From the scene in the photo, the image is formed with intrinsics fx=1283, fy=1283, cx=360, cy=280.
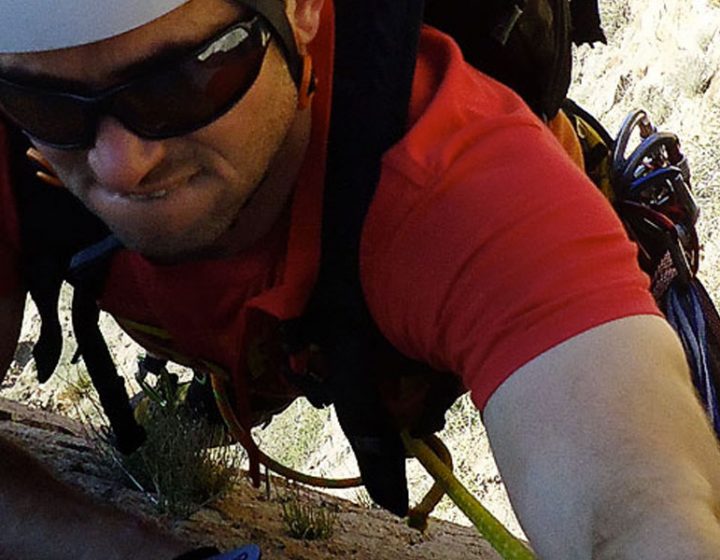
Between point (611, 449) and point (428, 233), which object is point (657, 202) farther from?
point (611, 449)

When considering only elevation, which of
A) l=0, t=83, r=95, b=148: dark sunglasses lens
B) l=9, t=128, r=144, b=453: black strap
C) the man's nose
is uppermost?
l=0, t=83, r=95, b=148: dark sunglasses lens

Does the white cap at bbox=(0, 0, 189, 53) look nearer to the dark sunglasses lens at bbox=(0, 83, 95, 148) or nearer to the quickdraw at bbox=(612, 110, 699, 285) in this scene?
the dark sunglasses lens at bbox=(0, 83, 95, 148)

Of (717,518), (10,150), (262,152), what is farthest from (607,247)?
(10,150)

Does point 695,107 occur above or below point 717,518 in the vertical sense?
below

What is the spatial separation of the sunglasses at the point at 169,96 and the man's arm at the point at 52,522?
2.55ft

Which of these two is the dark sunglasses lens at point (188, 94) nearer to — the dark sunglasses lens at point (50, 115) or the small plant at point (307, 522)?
the dark sunglasses lens at point (50, 115)

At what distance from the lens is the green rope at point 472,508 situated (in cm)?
246

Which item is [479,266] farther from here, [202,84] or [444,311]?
[202,84]

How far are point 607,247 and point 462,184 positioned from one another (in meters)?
0.26

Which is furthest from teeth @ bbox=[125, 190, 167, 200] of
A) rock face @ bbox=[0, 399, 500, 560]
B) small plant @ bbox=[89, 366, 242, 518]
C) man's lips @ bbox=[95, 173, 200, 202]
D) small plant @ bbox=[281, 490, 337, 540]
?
small plant @ bbox=[281, 490, 337, 540]

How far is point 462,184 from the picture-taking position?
6.95ft

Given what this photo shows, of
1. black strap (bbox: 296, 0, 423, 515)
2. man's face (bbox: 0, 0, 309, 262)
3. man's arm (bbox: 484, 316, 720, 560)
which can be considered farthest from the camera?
black strap (bbox: 296, 0, 423, 515)

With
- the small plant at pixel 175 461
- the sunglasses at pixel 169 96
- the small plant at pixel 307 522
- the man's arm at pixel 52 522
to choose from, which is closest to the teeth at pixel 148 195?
the sunglasses at pixel 169 96

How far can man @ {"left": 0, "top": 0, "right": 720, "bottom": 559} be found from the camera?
1.83 meters
